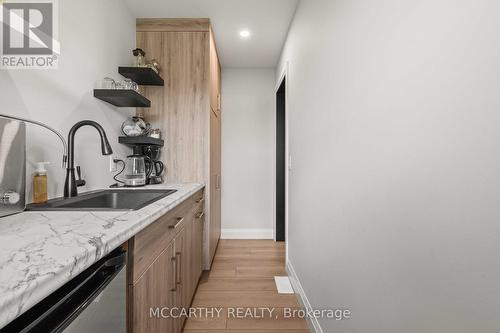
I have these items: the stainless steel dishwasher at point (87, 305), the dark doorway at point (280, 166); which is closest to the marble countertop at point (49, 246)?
the stainless steel dishwasher at point (87, 305)

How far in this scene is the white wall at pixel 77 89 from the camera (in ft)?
3.83

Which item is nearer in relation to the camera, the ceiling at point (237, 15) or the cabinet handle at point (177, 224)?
the cabinet handle at point (177, 224)

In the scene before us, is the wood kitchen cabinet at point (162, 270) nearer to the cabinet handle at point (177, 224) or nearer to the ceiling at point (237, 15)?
the cabinet handle at point (177, 224)

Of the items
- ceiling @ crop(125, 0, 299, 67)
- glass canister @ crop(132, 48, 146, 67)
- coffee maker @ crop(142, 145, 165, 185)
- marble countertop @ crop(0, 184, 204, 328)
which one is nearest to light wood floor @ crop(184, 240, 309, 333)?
coffee maker @ crop(142, 145, 165, 185)

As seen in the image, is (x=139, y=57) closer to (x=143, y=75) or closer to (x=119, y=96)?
(x=143, y=75)

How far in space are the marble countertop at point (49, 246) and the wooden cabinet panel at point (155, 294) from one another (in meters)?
0.25

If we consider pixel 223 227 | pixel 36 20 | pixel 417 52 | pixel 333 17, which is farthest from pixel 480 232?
pixel 223 227

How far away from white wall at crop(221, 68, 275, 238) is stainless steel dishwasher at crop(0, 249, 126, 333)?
274 cm

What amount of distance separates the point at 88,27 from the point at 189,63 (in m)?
0.90

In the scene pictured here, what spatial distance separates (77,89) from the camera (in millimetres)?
1516

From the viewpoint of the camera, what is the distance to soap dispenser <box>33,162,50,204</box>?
3.82 ft

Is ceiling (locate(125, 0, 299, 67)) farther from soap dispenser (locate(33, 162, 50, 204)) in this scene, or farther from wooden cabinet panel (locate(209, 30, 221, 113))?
soap dispenser (locate(33, 162, 50, 204))

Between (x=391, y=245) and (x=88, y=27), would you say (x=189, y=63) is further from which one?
(x=391, y=245)

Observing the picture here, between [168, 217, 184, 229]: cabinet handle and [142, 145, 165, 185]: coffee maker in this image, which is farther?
[142, 145, 165, 185]: coffee maker
